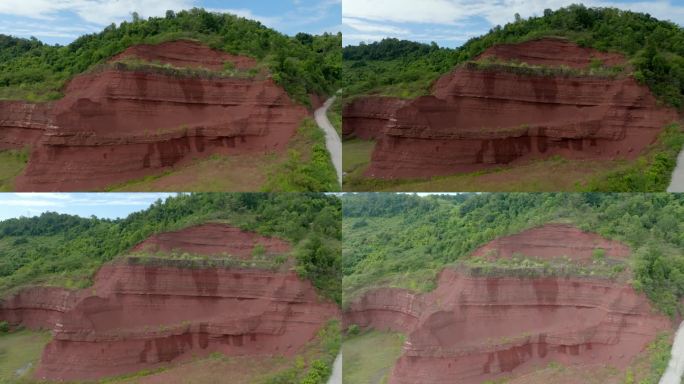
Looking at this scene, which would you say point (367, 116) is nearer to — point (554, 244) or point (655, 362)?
point (554, 244)

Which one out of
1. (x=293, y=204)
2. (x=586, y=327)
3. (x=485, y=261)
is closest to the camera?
(x=586, y=327)

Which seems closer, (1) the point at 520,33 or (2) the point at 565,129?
(2) the point at 565,129

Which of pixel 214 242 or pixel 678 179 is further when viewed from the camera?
pixel 214 242

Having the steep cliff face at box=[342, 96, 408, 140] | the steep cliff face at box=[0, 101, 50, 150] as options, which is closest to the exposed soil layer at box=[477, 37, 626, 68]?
the steep cliff face at box=[342, 96, 408, 140]

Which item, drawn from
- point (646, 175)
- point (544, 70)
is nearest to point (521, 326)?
point (646, 175)

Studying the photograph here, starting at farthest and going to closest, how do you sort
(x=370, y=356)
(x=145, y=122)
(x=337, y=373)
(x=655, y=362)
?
(x=145, y=122)
(x=370, y=356)
(x=337, y=373)
(x=655, y=362)

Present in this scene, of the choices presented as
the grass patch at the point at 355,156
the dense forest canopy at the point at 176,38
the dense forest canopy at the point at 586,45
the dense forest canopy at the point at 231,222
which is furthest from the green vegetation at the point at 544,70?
the dense forest canopy at the point at 231,222

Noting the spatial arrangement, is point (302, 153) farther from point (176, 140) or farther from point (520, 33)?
point (520, 33)

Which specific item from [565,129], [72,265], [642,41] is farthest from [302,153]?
[642,41]
